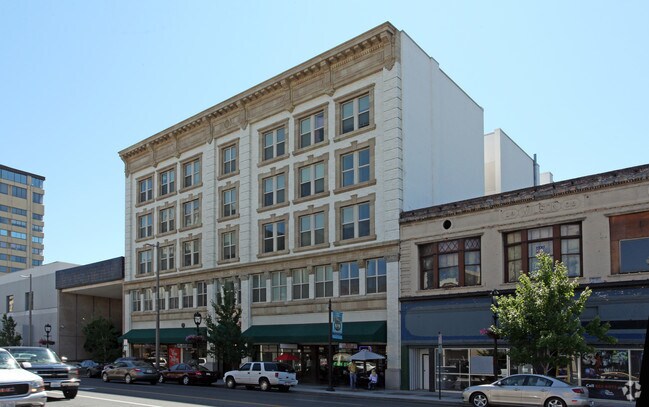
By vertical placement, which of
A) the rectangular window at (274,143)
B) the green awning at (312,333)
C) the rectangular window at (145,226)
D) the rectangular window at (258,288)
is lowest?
the green awning at (312,333)

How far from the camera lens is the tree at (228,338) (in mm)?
40812

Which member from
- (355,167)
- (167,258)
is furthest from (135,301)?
(355,167)

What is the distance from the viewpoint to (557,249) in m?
29.8

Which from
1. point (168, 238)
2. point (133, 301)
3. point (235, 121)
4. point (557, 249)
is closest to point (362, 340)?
point (557, 249)

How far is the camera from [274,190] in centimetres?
4431

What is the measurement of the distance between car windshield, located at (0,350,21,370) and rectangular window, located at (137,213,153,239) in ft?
130

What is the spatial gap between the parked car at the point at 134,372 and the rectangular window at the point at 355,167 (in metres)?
15.4

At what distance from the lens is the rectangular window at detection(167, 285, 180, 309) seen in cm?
5155

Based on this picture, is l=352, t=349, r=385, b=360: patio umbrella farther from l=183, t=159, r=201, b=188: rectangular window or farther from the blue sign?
l=183, t=159, r=201, b=188: rectangular window

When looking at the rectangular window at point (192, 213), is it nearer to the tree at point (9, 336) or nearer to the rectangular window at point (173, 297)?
the rectangular window at point (173, 297)

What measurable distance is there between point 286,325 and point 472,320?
1335 centimetres

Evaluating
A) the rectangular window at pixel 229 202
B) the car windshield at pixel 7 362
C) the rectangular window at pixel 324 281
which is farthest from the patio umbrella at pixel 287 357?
the car windshield at pixel 7 362

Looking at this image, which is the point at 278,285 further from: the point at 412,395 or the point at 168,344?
the point at 412,395

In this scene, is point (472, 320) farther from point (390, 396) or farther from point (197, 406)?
point (197, 406)
